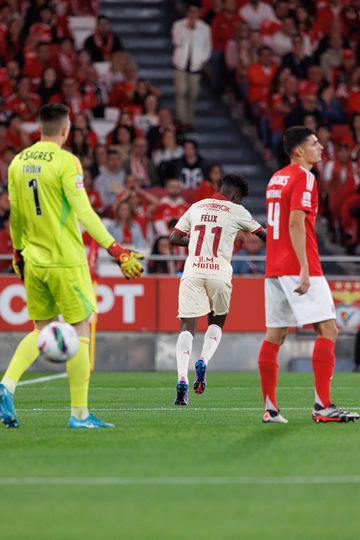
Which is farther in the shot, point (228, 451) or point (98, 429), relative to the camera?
point (98, 429)

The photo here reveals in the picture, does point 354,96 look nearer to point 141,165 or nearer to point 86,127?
point 141,165

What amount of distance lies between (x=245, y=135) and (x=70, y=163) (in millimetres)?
16245

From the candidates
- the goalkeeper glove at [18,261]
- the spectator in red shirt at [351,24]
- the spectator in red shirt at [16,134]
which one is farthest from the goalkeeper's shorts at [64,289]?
the spectator in red shirt at [351,24]

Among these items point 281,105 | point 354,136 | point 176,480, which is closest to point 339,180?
point 354,136

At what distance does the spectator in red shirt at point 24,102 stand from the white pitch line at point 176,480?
16.1 metres

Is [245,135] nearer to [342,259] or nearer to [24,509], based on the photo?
[342,259]

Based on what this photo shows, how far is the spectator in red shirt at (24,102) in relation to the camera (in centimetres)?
2288

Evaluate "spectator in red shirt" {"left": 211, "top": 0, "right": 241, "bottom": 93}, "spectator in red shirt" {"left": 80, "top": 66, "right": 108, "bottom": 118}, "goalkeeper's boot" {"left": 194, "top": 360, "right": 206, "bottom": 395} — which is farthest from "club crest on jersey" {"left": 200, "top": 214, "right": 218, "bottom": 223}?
"spectator in red shirt" {"left": 211, "top": 0, "right": 241, "bottom": 93}

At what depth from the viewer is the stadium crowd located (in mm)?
20766

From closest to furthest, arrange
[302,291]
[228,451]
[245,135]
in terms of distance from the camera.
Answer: [228,451] → [302,291] → [245,135]

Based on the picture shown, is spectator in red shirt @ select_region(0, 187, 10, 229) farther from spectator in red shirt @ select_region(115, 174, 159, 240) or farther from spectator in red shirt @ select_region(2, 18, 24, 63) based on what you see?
spectator in red shirt @ select_region(2, 18, 24, 63)

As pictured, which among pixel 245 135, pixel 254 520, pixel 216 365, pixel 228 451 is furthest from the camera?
pixel 245 135

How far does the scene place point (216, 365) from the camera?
765 inches

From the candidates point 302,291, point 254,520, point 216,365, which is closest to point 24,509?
point 254,520
